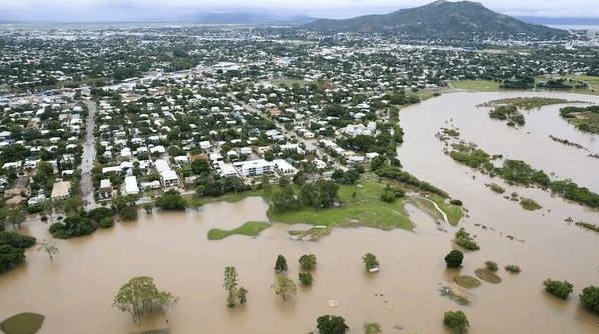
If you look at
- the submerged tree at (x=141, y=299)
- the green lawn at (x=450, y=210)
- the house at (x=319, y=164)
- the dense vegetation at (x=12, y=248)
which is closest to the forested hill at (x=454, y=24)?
the house at (x=319, y=164)

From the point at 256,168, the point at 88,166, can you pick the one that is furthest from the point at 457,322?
the point at 88,166

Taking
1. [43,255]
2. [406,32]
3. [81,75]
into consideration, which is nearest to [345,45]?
[406,32]

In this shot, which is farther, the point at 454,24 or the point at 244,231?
the point at 454,24

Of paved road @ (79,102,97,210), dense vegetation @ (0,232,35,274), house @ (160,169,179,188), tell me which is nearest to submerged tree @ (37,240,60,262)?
dense vegetation @ (0,232,35,274)

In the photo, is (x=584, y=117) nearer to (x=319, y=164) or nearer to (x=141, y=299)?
(x=319, y=164)

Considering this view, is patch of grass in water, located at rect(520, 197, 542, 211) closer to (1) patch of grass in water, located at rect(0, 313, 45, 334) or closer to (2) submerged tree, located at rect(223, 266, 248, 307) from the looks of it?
(2) submerged tree, located at rect(223, 266, 248, 307)

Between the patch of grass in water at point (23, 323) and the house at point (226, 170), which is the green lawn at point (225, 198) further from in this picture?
the patch of grass in water at point (23, 323)

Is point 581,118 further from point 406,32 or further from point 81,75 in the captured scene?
point 406,32
